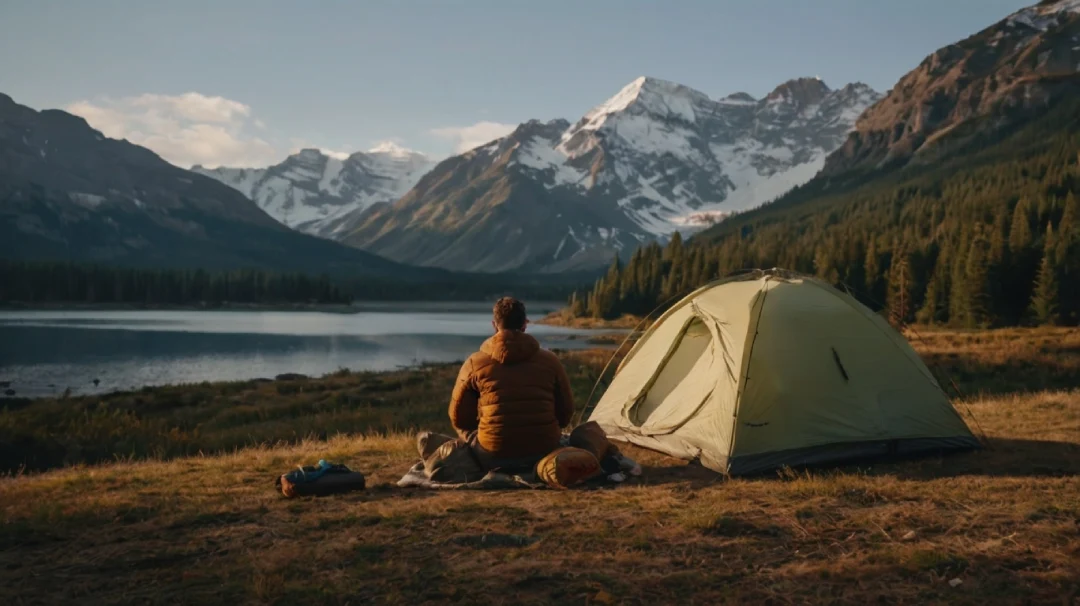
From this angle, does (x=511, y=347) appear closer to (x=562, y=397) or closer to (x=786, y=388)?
(x=562, y=397)

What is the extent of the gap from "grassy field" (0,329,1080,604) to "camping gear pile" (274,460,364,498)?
23 cm

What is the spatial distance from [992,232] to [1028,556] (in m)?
95.1

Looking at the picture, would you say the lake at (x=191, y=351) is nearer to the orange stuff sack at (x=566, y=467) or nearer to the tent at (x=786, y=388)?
the tent at (x=786, y=388)

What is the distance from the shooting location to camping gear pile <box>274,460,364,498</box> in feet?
34.3

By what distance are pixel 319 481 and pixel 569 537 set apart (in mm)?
3992

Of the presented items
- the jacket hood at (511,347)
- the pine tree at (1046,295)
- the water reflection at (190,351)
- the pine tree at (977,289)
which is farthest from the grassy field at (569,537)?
the pine tree at (977,289)

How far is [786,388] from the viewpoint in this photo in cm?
1270

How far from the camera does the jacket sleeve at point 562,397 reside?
36.4 ft

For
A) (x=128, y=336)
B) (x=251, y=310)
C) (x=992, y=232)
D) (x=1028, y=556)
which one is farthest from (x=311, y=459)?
(x=251, y=310)

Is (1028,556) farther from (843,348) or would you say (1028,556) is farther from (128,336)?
(128,336)

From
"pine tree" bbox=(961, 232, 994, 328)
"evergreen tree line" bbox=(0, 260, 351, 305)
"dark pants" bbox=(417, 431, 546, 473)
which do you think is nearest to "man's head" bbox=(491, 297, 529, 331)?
"dark pants" bbox=(417, 431, 546, 473)

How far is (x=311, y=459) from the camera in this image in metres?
14.0

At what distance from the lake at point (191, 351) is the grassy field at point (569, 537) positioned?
37.3 metres

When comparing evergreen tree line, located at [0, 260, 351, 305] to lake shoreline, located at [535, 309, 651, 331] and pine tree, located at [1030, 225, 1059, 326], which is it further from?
pine tree, located at [1030, 225, 1059, 326]
